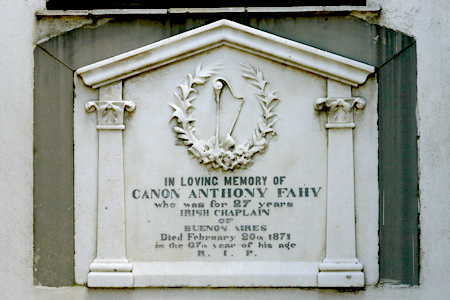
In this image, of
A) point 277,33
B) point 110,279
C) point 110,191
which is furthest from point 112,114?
point 277,33

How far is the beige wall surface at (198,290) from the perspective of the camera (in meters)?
7.47

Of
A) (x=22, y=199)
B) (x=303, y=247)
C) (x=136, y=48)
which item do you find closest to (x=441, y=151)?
(x=303, y=247)

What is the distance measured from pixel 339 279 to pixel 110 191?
8.66 feet

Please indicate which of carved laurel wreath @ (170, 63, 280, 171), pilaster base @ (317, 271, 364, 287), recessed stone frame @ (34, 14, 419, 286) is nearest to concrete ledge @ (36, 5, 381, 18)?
recessed stone frame @ (34, 14, 419, 286)

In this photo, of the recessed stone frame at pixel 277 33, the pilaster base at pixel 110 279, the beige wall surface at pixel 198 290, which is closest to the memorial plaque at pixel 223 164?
the pilaster base at pixel 110 279

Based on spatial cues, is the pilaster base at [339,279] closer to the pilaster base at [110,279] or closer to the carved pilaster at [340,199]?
the carved pilaster at [340,199]

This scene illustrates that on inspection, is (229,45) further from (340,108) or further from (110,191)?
(110,191)

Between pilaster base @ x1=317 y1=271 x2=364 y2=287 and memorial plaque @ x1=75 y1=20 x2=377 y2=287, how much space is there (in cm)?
5

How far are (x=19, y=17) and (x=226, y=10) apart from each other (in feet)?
7.55

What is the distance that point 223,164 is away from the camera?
24.7 ft

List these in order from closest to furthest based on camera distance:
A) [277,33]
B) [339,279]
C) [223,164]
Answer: [339,279] → [223,164] → [277,33]

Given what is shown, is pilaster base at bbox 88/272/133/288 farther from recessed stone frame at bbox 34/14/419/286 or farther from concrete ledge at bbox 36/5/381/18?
concrete ledge at bbox 36/5/381/18

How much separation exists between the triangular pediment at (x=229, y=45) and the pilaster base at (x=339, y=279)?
2.04 metres

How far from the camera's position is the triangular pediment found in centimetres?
752
